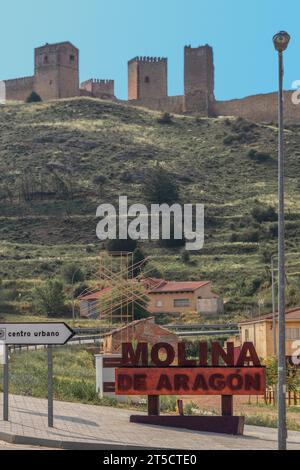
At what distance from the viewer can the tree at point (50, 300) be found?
Result: 62688 millimetres

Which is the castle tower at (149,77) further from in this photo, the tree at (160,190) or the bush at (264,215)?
the bush at (264,215)

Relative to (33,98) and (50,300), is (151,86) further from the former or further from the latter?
(50,300)

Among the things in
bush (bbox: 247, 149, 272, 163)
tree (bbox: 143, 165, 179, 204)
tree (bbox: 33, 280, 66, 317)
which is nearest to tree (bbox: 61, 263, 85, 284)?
tree (bbox: 33, 280, 66, 317)

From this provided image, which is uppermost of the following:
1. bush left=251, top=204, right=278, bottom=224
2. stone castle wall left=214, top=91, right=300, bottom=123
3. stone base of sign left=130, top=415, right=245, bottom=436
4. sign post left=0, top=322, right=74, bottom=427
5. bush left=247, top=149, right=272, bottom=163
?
stone castle wall left=214, top=91, right=300, bottom=123

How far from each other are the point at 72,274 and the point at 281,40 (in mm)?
56383

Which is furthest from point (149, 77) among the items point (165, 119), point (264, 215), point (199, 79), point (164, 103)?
point (264, 215)

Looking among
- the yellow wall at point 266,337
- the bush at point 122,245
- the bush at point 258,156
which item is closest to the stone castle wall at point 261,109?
the bush at point 258,156

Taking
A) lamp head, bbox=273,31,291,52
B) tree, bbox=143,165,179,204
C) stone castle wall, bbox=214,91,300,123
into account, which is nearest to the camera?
lamp head, bbox=273,31,291,52

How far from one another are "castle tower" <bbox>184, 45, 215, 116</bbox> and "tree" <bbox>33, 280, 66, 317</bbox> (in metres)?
64.2

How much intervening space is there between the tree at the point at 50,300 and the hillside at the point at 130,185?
1.52 metres

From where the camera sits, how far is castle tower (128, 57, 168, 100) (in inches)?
5122

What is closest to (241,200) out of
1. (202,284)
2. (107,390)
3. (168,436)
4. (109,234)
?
(109,234)

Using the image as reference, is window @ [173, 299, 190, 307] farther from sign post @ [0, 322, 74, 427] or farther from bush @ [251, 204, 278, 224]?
sign post @ [0, 322, 74, 427]

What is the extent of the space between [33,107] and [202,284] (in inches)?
2488
